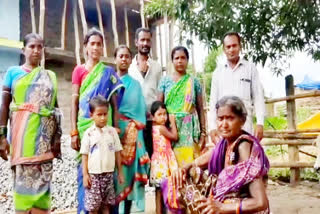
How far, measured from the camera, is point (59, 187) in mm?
5613

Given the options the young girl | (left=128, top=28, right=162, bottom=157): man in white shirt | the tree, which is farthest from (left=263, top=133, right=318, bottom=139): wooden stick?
the young girl

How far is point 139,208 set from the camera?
367cm

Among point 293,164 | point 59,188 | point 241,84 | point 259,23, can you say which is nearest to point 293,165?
point 293,164

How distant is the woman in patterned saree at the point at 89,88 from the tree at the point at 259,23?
151 centimetres

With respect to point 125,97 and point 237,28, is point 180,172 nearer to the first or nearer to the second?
point 125,97

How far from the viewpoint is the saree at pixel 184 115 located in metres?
3.57

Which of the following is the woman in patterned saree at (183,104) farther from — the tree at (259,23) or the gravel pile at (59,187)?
the gravel pile at (59,187)

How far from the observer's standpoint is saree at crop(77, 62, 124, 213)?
3.23m

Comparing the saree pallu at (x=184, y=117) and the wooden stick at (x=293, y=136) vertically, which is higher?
the saree pallu at (x=184, y=117)

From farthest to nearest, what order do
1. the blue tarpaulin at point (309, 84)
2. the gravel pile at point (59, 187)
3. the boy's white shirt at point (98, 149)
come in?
1. the blue tarpaulin at point (309, 84)
2. the gravel pile at point (59, 187)
3. the boy's white shirt at point (98, 149)

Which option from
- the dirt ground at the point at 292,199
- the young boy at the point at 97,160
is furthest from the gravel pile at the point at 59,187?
the young boy at the point at 97,160

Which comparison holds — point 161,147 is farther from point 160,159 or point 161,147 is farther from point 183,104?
point 183,104

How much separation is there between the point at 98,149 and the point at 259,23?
2859 millimetres

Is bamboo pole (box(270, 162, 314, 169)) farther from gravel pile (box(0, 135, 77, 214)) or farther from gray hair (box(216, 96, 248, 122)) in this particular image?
gray hair (box(216, 96, 248, 122))
